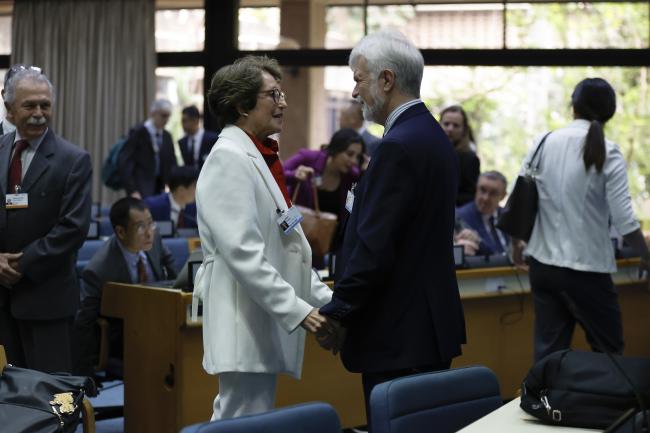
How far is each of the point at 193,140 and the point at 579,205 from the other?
20.3 ft

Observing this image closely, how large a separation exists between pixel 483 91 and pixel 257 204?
23.8ft

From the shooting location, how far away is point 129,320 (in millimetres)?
4688

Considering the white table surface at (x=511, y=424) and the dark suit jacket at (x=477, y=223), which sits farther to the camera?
the dark suit jacket at (x=477, y=223)

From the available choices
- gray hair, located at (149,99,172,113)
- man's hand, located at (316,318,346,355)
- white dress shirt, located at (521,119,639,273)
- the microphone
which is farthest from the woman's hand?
gray hair, located at (149,99,172,113)

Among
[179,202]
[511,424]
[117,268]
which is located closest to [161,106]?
[179,202]

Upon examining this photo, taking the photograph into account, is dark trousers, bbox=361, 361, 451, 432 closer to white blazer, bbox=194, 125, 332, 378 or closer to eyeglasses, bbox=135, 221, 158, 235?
white blazer, bbox=194, 125, 332, 378

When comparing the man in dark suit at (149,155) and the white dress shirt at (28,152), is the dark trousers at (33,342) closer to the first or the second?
the white dress shirt at (28,152)

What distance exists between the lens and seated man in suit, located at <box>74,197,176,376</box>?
500cm

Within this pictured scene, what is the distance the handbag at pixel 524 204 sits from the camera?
4977mm

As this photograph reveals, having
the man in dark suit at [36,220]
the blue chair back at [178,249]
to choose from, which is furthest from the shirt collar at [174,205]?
the man in dark suit at [36,220]

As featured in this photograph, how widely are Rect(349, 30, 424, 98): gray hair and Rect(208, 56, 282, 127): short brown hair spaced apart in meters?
0.32

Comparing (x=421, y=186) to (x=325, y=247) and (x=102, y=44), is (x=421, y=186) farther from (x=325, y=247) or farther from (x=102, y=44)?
(x=102, y=44)

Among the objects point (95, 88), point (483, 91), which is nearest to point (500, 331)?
point (483, 91)

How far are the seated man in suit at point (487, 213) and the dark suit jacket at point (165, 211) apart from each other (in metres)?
2.19
